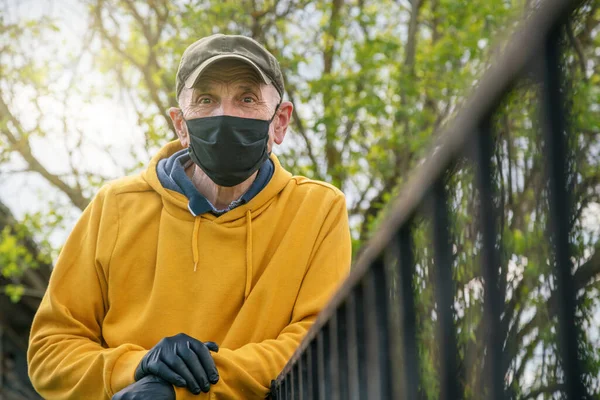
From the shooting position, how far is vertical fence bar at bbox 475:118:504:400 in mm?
1030

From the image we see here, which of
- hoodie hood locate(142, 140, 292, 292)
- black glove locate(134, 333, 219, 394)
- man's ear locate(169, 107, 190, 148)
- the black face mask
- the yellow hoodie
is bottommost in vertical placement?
black glove locate(134, 333, 219, 394)

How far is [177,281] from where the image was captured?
9.76 ft

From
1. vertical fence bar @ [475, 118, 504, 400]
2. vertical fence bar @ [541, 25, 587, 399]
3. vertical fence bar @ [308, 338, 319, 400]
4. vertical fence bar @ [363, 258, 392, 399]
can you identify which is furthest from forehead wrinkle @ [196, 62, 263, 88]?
vertical fence bar @ [541, 25, 587, 399]

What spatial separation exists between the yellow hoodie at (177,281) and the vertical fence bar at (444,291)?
1.64 m

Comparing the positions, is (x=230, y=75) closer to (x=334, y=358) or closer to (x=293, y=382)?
(x=293, y=382)

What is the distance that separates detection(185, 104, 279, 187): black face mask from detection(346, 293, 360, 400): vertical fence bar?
137 centimetres

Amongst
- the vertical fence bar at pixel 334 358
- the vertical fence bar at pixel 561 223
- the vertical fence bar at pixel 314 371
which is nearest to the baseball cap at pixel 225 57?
the vertical fence bar at pixel 314 371

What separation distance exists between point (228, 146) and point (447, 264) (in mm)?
1963

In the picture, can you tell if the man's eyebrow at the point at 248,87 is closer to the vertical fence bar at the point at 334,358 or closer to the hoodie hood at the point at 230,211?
the hoodie hood at the point at 230,211

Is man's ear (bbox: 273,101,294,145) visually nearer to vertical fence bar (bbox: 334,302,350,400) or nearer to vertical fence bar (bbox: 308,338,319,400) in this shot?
vertical fence bar (bbox: 308,338,319,400)

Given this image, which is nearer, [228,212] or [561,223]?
[561,223]

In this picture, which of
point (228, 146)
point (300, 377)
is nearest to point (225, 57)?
point (228, 146)

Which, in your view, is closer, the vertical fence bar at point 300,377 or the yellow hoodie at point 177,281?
the vertical fence bar at point 300,377

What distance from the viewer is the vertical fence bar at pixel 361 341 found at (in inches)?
66.4
